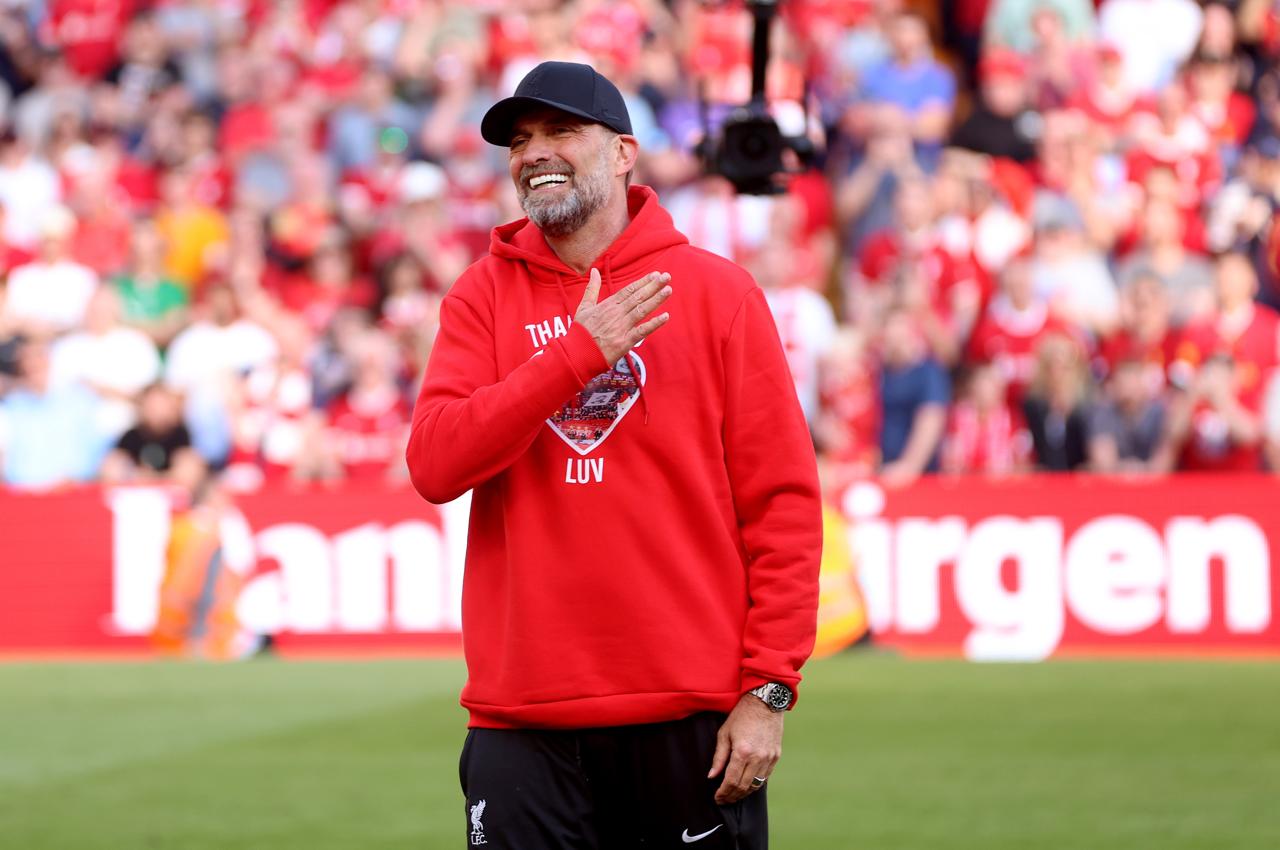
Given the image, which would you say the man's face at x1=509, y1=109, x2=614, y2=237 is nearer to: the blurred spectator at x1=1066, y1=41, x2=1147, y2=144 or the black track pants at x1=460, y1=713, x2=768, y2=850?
the black track pants at x1=460, y1=713, x2=768, y2=850

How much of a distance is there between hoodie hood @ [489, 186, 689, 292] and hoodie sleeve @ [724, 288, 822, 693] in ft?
0.78

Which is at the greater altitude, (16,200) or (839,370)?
(16,200)

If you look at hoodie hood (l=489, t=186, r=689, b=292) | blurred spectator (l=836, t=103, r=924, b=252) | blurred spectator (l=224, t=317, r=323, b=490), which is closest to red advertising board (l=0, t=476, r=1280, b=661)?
blurred spectator (l=224, t=317, r=323, b=490)

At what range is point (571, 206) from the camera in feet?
14.1

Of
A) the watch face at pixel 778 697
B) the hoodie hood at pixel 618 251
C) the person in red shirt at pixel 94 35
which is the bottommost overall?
the watch face at pixel 778 697

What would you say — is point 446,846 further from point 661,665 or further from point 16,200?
point 16,200

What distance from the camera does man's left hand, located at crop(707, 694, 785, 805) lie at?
414 cm

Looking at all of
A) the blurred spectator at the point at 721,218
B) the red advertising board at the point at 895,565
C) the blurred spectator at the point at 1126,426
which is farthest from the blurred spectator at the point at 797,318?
the blurred spectator at the point at 1126,426

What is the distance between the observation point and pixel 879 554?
13.8 metres

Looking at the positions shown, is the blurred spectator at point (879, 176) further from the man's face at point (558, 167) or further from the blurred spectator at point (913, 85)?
the man's face at point (558, 167)

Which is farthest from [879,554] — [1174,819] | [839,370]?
[1174,819]

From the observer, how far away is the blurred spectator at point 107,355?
16203mm

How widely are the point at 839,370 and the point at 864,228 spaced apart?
7.88 ft

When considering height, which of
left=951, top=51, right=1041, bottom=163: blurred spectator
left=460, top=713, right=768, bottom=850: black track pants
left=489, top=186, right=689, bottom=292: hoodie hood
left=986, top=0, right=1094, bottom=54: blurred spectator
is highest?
left=986, top=0, right=1094, bottom=54: blurred spectator
